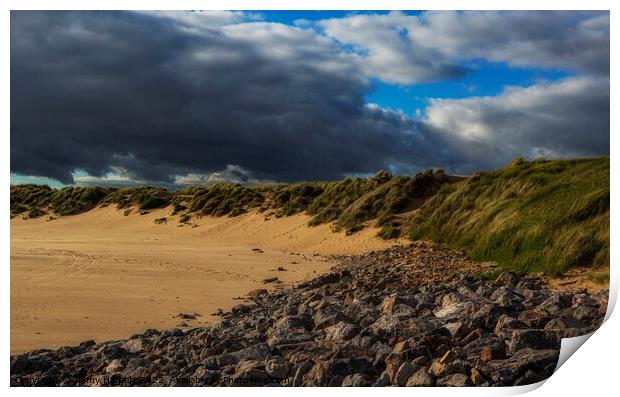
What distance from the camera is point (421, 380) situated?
6.21 m

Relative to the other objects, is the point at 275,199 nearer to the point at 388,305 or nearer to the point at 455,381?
the point at 388,305

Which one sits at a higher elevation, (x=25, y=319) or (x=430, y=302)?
(x=430, y=302)

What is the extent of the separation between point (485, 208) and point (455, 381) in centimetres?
1169

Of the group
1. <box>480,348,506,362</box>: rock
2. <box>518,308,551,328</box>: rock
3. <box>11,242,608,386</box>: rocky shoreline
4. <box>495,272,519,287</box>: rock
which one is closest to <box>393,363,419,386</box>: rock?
<box>11,242,608,386</box>: rocky shoreline

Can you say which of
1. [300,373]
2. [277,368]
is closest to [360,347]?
[300,373]

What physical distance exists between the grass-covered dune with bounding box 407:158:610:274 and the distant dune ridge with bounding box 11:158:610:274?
0.03 metres

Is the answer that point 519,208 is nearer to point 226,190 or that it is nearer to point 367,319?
point 367,319

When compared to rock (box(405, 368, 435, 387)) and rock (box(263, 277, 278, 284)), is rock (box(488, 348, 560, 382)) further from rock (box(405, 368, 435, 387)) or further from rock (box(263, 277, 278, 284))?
rock (box(263, 277, 278, 284))

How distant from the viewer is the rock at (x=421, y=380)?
6.18 m

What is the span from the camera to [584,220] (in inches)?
474

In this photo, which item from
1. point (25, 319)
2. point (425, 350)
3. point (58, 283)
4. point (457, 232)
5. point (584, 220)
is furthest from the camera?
point (457, 232)
